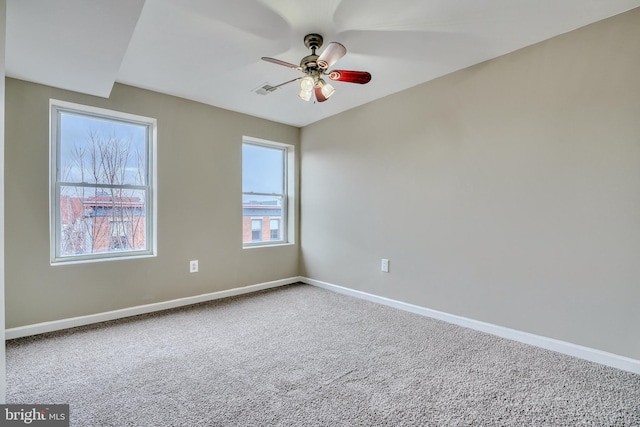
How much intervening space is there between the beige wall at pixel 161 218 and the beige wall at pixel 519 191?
4.91ft

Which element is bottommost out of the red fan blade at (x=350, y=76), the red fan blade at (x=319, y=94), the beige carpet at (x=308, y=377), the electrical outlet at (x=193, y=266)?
the beige carpet at (x=308, y=377)

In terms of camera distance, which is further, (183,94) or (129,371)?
(183,94)

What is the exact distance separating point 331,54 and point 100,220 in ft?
8.72

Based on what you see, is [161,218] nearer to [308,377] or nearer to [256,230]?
[256,230]

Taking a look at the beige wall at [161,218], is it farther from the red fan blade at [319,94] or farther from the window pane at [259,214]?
the red fan blade at [319,94]

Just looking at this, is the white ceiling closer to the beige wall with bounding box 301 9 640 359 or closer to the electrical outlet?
the beige wall with bounding box 301 9 640 359

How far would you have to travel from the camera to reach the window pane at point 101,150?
9.08ft

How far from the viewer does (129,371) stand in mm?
1967

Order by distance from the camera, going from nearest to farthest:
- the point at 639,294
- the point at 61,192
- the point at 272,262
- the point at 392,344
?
the point at 639,294
the point at 392,344
the point at 61,192
the point at 272,262

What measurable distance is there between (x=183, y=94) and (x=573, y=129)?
351cm

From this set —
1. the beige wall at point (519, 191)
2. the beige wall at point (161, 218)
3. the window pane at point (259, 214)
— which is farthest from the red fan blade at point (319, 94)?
the window pane at point (259, 214)

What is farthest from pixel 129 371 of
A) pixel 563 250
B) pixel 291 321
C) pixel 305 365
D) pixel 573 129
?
pixel 573 129

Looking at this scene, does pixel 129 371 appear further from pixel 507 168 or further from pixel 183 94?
pixel 507 168

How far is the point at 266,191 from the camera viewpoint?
4.22 meters
